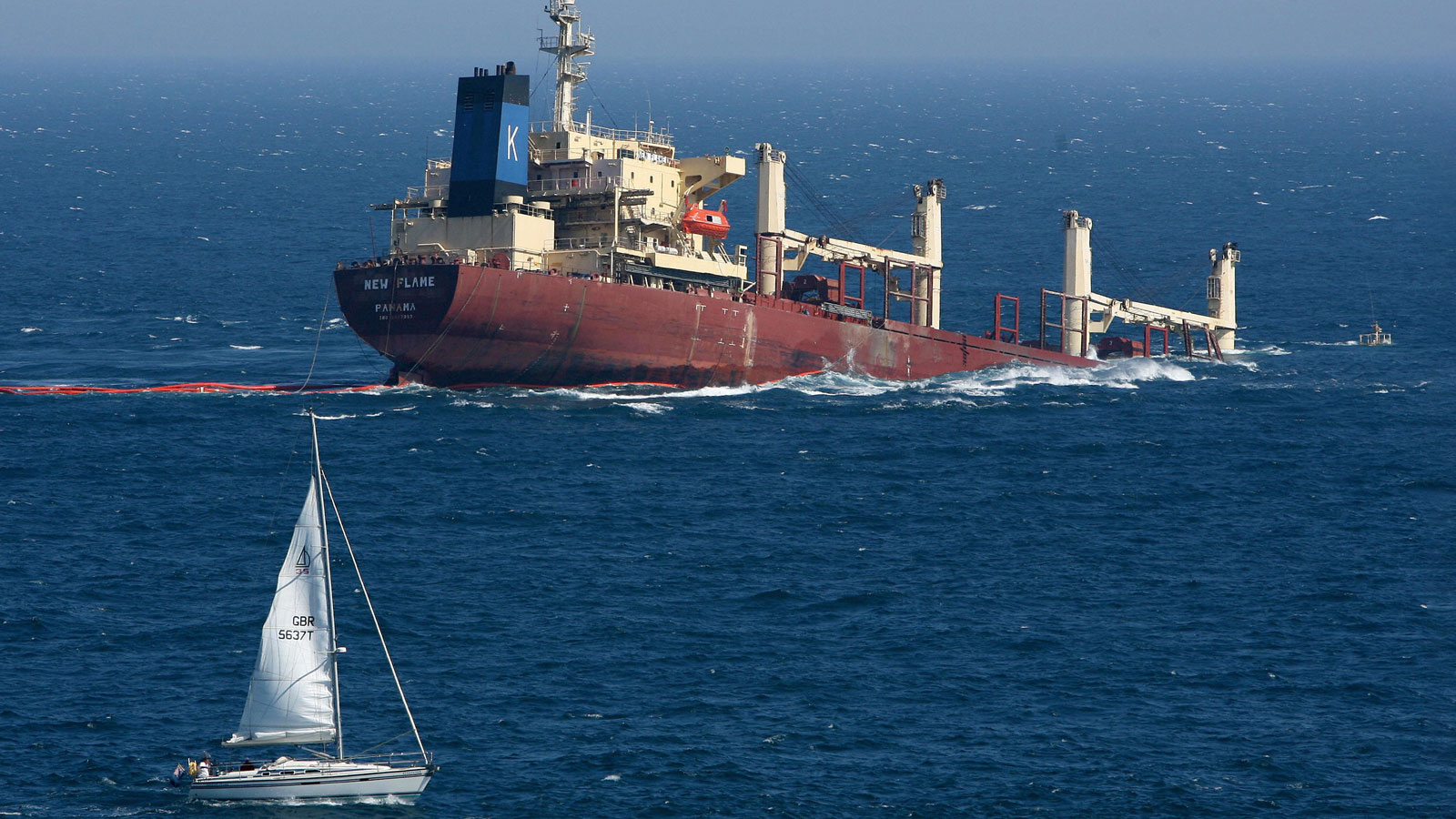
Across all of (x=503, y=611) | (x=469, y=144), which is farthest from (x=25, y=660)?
(x=469, y=144)

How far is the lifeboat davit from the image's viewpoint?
94.1 metres

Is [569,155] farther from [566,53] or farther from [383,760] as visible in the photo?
[383,760]

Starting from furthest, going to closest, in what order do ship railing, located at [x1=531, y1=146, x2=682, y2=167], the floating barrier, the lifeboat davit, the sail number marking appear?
1. the lifeboat davit
2. ship railing, located at [x1=531, y1=146, x2=682, y2=167]
3. the floating barrier
4. the sail number marking

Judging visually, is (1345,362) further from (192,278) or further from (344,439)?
(192,278)

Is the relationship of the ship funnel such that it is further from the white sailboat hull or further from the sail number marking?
the white sailboat hull

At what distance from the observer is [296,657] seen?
42.8m

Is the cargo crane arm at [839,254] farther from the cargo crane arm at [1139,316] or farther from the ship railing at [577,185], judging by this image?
the cargo crane arm at [1139,316]

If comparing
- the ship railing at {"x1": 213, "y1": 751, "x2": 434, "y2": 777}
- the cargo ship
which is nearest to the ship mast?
the cargo ship

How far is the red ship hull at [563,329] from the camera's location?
267 ft

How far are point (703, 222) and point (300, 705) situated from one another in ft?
180

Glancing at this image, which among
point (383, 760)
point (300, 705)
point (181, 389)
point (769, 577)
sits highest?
point (181, 389)

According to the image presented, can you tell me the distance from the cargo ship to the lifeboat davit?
82mm

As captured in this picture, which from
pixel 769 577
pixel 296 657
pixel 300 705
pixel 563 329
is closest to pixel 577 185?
pixel 563 329

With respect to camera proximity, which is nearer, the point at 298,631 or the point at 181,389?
the point at 298,631
